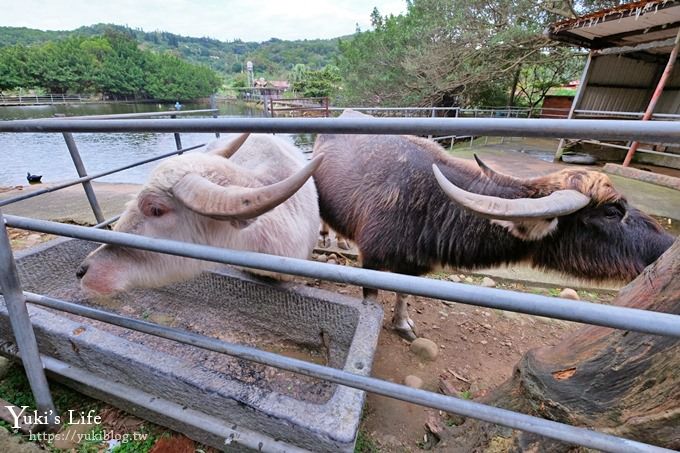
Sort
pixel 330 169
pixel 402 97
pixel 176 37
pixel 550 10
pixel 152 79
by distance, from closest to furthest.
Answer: pixel 330 169 < pixel 550 10 < pixel 402 97 < pixel 152 79 < pixel 176 37

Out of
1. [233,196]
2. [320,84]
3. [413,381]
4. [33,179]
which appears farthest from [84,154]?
[320,84]

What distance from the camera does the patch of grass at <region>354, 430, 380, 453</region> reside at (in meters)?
1.80

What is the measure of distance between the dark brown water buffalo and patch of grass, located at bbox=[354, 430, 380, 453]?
100cm

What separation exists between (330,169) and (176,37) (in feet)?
616

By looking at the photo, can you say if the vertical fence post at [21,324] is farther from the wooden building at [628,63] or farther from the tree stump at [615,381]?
the wooden building at [628,63]

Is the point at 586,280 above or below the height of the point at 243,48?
below

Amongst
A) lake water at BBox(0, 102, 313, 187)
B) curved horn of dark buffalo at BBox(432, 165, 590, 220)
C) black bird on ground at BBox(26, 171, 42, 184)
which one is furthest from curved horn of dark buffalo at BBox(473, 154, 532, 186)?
black bird on ground at BBox(26, 171, 42, 184)

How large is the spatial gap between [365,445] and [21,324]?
1.89 m

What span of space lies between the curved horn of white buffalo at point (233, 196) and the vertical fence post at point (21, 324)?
75cm

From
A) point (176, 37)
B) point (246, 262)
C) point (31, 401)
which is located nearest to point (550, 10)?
point (246, 262)

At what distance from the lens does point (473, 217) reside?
7.34ft

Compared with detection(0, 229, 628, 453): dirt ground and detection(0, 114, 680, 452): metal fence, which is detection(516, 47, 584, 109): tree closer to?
detection(0, 229, 628, 453): dirt ground

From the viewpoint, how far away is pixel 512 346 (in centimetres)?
267

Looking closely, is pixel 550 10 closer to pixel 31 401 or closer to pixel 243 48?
pixel 31 401
